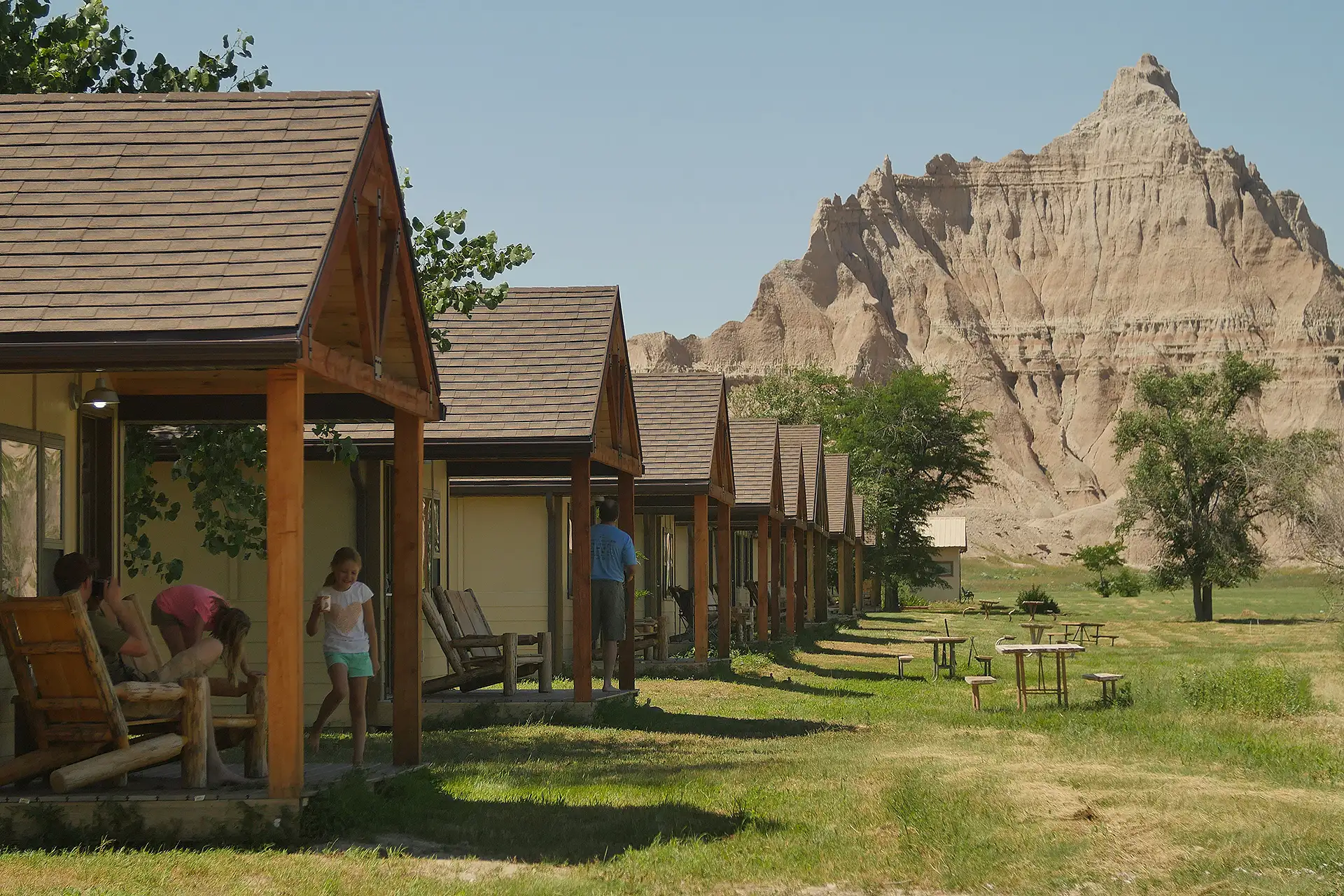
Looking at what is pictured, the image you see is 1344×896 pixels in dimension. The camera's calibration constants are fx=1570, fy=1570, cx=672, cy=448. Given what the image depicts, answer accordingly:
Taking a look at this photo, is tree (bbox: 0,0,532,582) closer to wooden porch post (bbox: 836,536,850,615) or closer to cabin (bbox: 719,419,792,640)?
cabin (bbox: 719,419,792,640)

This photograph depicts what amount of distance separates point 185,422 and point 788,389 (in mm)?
66545

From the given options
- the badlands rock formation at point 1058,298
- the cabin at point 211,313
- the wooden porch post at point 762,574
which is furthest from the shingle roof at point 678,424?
the badlands rock formation at point 1058,298

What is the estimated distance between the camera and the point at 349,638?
398 inches

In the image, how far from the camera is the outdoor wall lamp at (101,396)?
405 inches

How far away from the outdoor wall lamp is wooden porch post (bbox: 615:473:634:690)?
21.6ft

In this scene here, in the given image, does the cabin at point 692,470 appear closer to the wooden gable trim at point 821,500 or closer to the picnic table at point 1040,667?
the picnic table at point 1040,667

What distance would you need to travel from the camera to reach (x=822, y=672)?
2409 cm

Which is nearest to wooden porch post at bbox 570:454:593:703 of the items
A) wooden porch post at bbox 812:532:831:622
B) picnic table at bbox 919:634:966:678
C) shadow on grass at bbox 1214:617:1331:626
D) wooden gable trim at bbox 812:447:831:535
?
picnic table at bbox 919:634:966:678

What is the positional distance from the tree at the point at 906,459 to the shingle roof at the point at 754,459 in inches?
1077

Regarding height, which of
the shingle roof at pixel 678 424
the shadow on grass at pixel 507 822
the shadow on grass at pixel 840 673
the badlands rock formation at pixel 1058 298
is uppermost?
the badlands rock formation at pixel 1058 298

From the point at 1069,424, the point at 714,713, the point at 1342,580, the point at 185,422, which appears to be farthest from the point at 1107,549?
the point at 185,422

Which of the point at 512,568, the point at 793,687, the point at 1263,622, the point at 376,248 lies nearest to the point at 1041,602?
the point at 1263,622

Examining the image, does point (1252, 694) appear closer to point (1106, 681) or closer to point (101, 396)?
point (1106, 681)

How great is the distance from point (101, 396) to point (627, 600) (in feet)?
23.9
